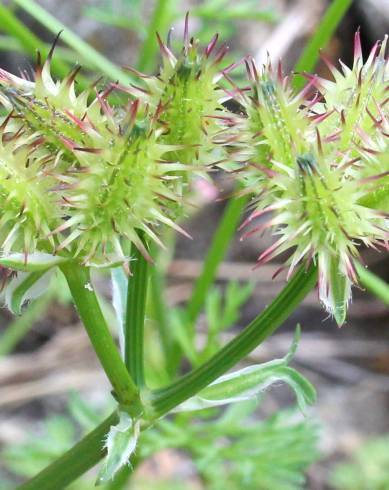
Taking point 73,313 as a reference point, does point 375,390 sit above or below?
below

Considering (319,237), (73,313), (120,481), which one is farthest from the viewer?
(73,313)

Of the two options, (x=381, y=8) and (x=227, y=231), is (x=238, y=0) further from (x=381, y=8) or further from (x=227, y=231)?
(x=227, y=231)

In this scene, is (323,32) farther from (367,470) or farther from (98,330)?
(367,470)

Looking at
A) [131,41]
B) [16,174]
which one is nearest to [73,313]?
[131,41]

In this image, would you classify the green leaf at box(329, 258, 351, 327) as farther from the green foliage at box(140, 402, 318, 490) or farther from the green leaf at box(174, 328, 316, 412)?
the green foliage at box(140, 402, 318, 490)

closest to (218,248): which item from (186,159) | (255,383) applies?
(255,383)

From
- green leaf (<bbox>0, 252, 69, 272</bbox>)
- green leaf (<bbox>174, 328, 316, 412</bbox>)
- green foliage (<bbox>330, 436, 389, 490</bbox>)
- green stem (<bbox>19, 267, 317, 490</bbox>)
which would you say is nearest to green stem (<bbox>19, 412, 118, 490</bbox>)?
green stem (<bbox>19, 267, 317, 490</bbox>)
